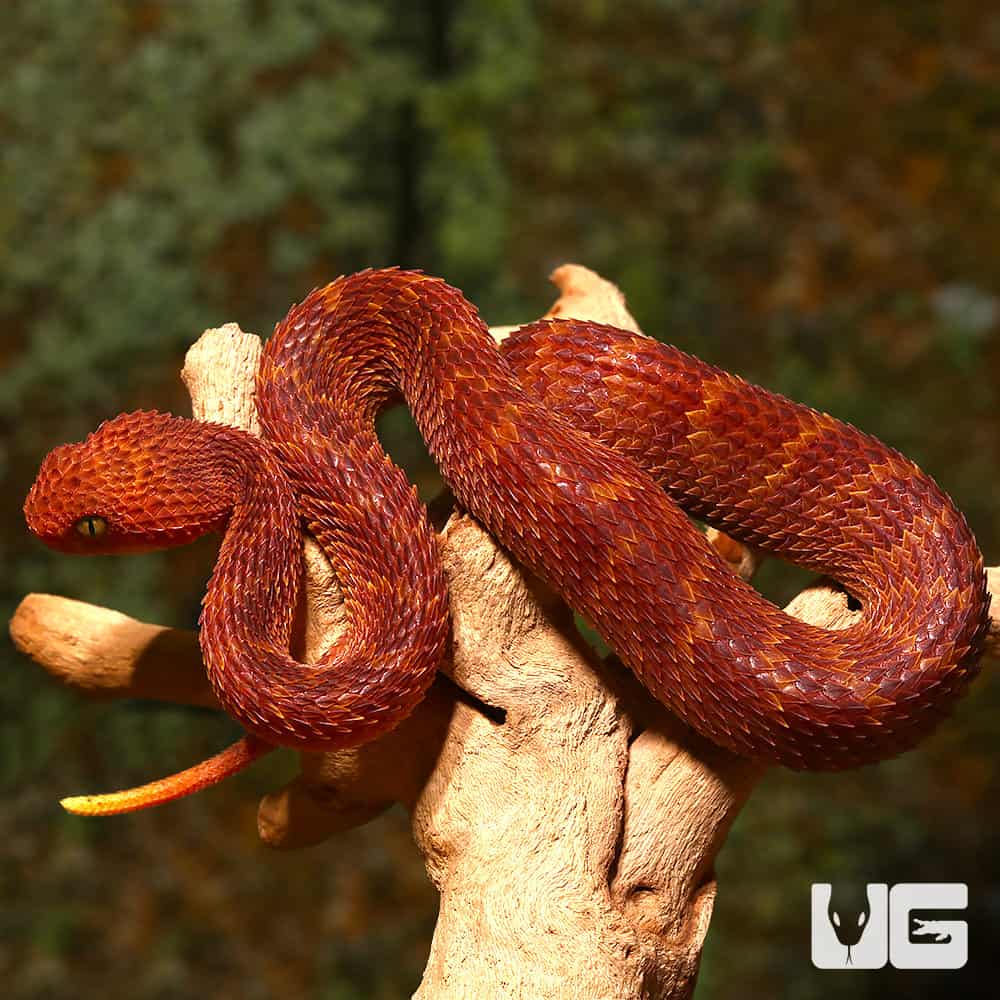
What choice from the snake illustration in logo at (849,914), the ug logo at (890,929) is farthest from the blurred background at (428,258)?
the ug logo at (890,929)

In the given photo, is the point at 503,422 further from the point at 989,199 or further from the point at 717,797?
the point at 989,199

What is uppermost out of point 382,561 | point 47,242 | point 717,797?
point 47,242

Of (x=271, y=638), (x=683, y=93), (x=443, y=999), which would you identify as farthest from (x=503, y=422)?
(x=683, y=93)

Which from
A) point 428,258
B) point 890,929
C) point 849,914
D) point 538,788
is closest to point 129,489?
point 538,788

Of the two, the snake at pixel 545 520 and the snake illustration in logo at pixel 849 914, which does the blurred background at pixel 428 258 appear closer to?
the snake illustration in logo at pixel 849 914

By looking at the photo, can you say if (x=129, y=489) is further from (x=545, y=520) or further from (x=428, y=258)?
(x=428, y=258)

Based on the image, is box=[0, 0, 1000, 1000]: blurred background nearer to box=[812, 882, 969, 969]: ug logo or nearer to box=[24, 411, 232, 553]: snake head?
box=[812, 882, 969, 969]: ug logo
